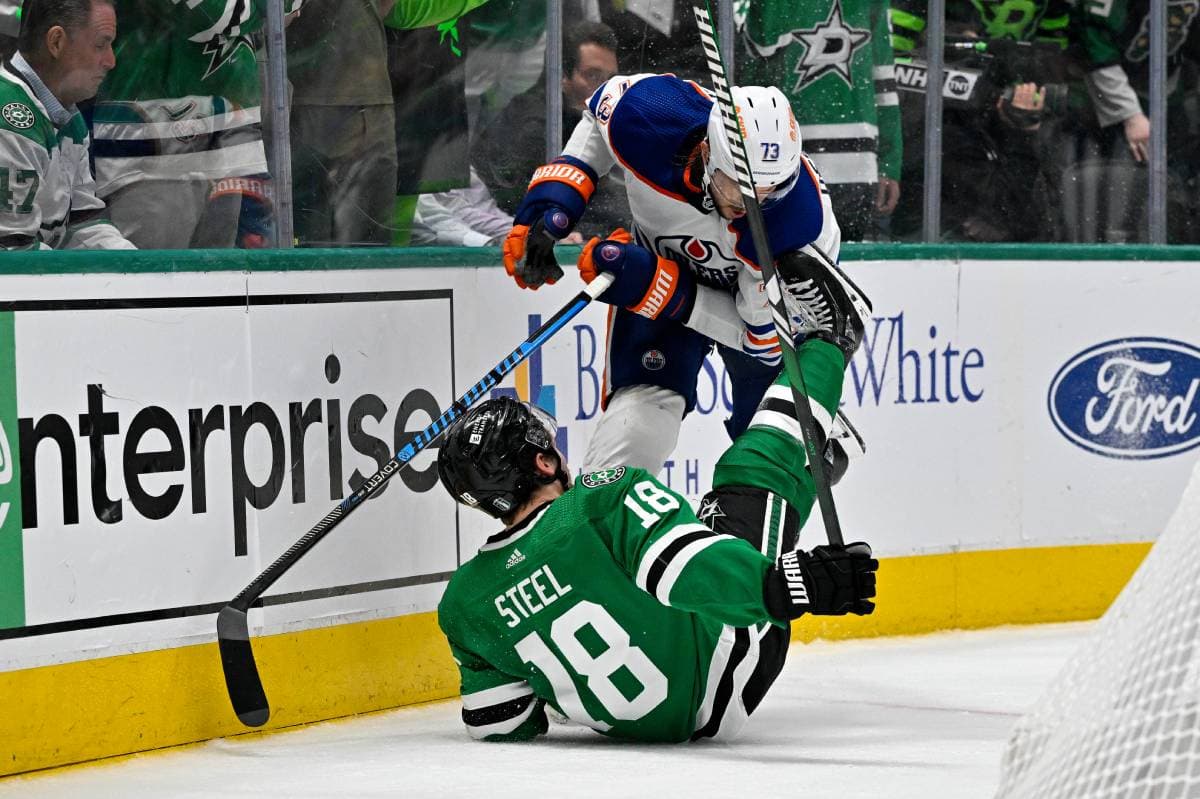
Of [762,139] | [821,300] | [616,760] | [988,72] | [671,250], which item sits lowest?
[616,760]

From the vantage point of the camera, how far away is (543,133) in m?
4.60

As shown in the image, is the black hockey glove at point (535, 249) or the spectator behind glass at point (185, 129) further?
the black hockey glove at point (535, 249)

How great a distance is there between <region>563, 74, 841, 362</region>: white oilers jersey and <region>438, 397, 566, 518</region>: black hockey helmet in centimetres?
67

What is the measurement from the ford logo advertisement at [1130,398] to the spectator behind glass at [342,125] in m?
2.15

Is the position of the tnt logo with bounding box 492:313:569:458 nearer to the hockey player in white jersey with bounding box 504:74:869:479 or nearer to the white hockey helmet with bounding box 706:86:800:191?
the hockey player in white jersey with bounding box 504:74:869:479

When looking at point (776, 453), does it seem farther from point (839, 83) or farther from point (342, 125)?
point (839, 83)

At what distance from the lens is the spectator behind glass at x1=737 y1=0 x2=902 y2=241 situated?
5.07 meters

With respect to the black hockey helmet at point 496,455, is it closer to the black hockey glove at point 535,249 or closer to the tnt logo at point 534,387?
the black hockey glove at point 535,249

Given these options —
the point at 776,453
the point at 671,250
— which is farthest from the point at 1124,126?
the point at 776,453

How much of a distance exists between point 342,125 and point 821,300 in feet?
3.84

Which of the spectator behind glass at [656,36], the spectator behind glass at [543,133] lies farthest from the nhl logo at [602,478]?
the spectator behind glass at [656,36]

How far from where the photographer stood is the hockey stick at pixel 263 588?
3.57m

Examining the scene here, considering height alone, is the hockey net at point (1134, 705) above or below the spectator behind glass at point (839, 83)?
below

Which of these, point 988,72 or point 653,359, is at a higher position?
point 988,72
